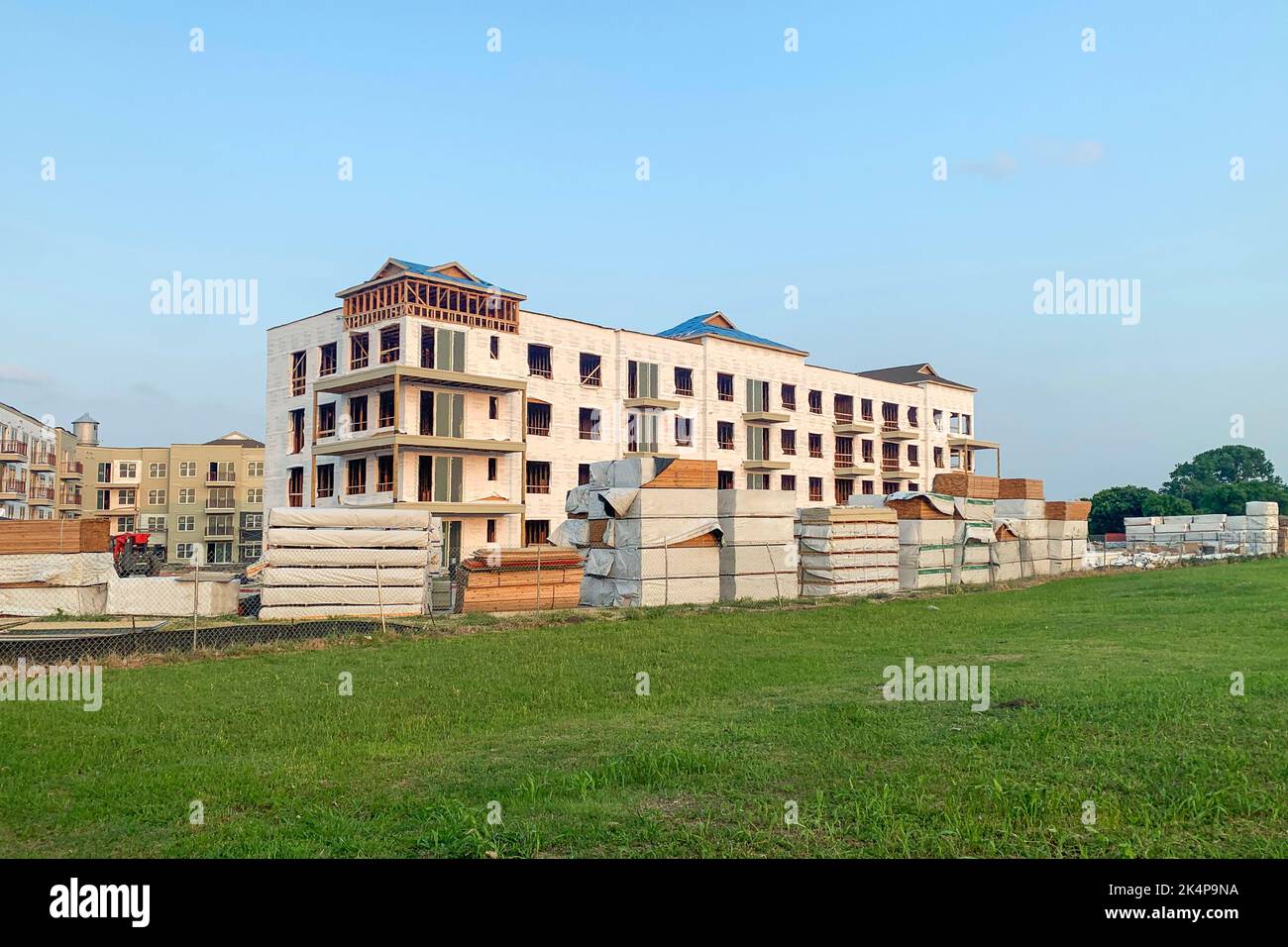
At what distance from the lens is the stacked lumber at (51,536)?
2327 cm

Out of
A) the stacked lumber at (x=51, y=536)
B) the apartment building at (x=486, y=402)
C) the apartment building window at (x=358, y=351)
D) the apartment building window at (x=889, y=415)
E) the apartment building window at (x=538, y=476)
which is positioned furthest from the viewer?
the apartment building window at (x=889, y=415)

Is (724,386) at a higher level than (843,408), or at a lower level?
higher

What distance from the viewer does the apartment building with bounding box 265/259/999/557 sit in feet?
137

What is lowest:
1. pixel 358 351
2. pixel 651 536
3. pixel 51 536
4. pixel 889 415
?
pixel 651 536

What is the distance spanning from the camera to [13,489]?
2724 inches

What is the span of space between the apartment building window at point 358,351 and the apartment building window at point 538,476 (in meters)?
9.04

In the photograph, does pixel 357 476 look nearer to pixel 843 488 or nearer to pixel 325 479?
pixel 325 479

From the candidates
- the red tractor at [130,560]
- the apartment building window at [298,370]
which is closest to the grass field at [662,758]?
the red tractor at [130,560]

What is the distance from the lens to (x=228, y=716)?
10.7m

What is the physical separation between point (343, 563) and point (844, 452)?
148ft

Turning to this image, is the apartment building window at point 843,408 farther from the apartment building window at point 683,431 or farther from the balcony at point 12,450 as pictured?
the balcony at point 12,450

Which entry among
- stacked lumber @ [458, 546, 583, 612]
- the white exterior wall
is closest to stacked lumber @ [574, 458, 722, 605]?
stacked lumber @ [458, 546, 583, 612]

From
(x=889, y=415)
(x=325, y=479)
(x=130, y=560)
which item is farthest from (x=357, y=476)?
(x=889, y=415)

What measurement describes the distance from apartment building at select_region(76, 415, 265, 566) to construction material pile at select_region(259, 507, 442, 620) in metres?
63.7
